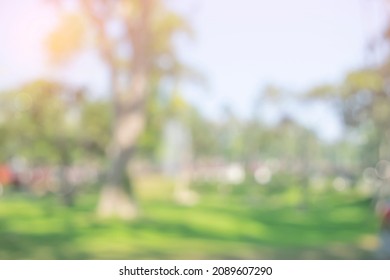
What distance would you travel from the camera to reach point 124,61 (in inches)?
262

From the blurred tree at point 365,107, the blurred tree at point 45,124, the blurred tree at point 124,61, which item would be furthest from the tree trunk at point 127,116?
the blurred tree at point 365,107

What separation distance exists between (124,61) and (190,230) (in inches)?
66.1

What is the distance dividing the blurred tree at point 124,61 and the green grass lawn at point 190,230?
0.29m

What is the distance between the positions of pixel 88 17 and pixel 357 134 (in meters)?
2.75

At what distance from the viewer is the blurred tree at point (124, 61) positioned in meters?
6.43

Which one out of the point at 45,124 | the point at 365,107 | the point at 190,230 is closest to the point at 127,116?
the point at 190,230

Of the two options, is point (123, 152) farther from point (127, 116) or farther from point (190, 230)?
point (190, 230)

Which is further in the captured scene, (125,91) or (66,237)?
(125,91)

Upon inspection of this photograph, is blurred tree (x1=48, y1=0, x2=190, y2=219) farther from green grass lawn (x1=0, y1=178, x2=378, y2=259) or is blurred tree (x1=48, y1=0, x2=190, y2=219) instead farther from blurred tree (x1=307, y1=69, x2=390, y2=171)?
blurred tree (x1=307, y1=69, x2=390, y2=171)

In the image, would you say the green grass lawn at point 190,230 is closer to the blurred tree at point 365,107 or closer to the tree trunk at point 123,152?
the tree trunk at point 123,152

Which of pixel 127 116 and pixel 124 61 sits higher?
pixel 124 61
